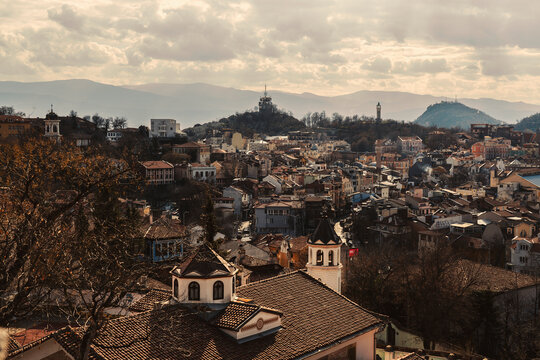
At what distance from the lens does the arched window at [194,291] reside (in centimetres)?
1244

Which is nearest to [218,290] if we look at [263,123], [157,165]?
[157,165]

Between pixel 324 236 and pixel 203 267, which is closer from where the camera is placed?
pixel 203 267

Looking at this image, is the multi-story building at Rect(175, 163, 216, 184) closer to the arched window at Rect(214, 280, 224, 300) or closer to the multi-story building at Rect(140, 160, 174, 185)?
the multi-story building at Rect(140, 160, 174, 185)

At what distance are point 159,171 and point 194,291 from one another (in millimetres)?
45883

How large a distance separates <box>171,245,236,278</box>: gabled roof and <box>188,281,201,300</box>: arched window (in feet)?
0.56

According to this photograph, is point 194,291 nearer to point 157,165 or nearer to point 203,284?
point 203,284

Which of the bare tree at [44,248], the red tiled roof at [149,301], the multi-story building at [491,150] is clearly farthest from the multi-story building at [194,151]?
the bare tree at [44,248]

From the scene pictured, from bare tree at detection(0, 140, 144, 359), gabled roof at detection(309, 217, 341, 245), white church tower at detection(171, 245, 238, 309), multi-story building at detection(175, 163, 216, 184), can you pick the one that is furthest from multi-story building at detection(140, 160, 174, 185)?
bare tree at detection(0, 140, 144, 359)

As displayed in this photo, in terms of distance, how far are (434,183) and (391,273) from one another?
51923 mm

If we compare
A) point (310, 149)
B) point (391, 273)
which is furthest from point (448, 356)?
point (310, 149)

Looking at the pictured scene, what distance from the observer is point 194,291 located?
491 inches

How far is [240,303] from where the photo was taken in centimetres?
1232

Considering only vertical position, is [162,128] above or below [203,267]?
above

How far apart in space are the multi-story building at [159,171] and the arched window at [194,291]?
43.9 m
